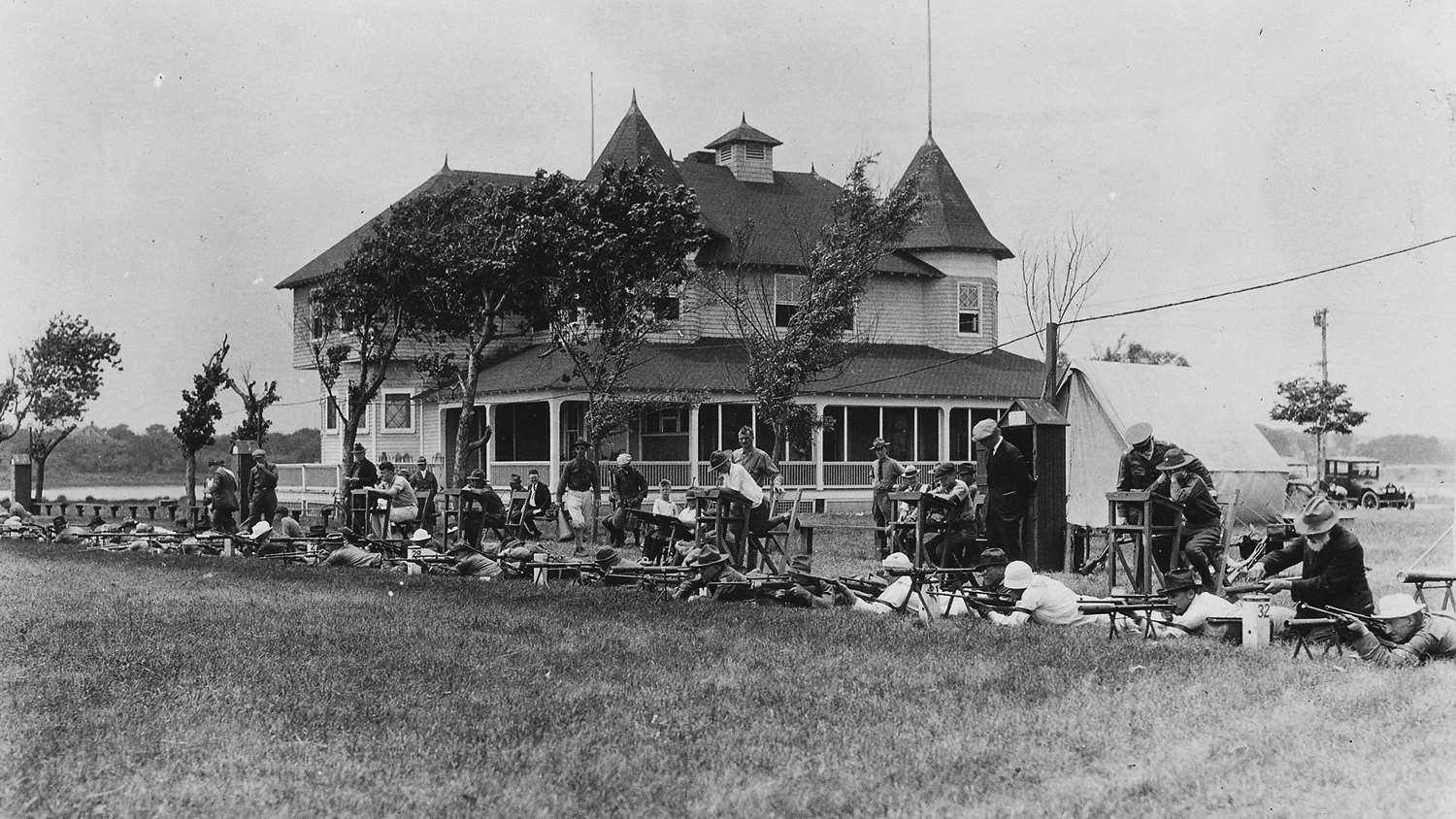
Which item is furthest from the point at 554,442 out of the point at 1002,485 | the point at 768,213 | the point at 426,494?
the point at 1002,485

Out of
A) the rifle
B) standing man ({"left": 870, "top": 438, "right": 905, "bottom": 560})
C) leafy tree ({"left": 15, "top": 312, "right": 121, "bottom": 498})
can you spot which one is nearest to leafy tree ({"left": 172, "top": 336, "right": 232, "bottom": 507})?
leafy tree ({"left": 15, "top": 312, "right": 121, "bottom": 498})

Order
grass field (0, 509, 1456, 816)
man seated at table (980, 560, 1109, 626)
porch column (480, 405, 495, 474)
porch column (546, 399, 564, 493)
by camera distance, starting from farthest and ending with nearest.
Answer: porch column (480, 405, 495, 474), porch column (546, 399, 564, 493), man seated at table (980, 560, 1109, 626), grass field (0, 509, 1456, 816)

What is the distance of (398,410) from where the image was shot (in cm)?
3600

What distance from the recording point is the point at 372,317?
3047cm

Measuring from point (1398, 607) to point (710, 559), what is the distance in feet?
19.6

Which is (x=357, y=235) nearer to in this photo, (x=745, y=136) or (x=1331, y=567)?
(x=745, y=136)

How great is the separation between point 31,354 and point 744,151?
19.9 meters

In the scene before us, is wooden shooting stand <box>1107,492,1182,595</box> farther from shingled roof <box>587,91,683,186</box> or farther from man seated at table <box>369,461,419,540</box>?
shingled roof <box>587,91,683,186</box>

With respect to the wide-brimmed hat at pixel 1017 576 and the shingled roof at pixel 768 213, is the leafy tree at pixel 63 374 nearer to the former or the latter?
the shingled roof at pixel 768 213

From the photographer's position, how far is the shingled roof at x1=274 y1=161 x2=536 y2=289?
35.7m

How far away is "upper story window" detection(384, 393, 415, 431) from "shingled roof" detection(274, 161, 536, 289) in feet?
12.5

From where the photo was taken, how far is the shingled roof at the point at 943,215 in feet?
119

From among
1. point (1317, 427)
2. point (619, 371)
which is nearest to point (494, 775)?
point (619, 371)

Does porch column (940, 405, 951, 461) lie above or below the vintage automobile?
above
